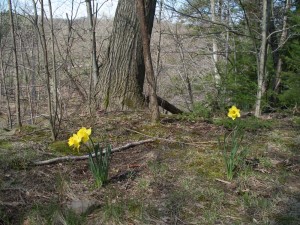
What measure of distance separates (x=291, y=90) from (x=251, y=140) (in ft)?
6.22

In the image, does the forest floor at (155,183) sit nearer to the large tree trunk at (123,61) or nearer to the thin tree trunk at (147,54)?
the thin tree trunk at (147,54)

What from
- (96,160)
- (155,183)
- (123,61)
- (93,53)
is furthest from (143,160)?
(93,53)

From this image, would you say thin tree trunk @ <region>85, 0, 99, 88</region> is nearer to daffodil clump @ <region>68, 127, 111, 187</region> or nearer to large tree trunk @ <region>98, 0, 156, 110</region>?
large tree trunk @ <region>98, 0, 156, 110</region>

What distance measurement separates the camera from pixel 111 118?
4.56 metres

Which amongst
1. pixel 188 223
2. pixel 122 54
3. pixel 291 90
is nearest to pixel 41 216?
pixel 188 223

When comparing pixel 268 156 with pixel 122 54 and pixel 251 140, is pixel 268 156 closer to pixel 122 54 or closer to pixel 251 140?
pixel 251 140

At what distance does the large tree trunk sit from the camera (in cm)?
499

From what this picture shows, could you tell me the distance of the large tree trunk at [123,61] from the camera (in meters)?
4.99

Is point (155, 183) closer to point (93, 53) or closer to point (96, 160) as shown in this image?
point (96, 160)

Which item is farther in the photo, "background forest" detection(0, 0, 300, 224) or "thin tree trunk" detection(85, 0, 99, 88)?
"thin tree trunk" detection(85, 0, 99, 88)

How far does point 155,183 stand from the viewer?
2873 mm

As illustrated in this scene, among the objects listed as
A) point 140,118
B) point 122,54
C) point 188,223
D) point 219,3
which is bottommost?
point 188,223

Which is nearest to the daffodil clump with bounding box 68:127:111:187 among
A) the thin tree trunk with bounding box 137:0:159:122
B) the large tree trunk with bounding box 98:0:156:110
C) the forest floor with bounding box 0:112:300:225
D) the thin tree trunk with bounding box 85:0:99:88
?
the forest floor with bounding box 0:112:300:225

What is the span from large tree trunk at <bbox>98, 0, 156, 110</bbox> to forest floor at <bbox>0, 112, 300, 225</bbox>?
1008mm
